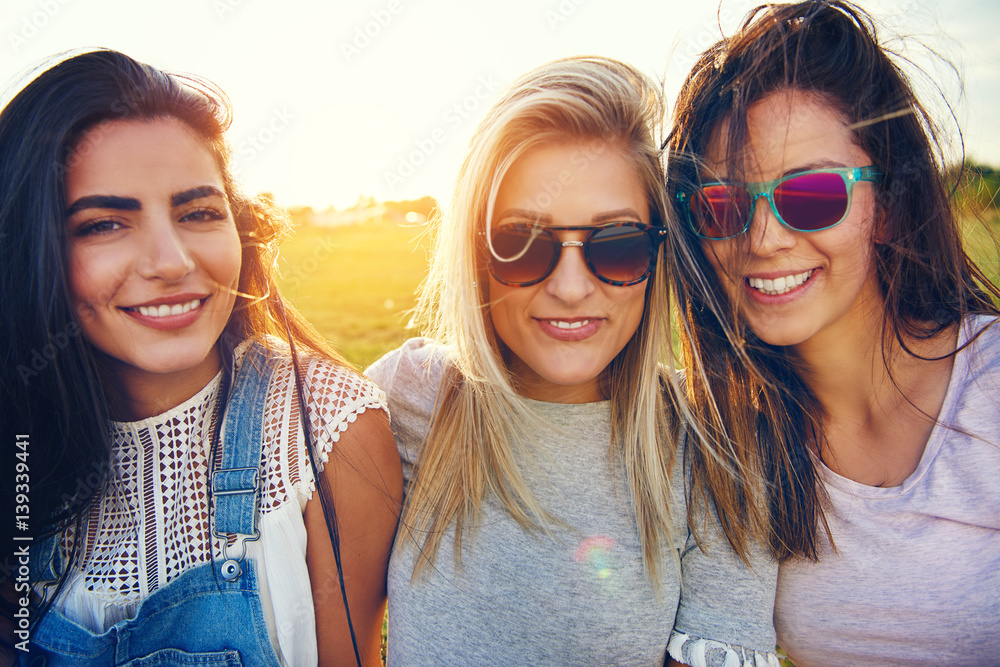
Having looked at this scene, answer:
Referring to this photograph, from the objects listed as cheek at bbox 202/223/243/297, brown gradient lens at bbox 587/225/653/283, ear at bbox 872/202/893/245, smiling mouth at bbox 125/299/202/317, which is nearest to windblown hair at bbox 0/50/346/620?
smiling mouth at bbox 125/299/202/317

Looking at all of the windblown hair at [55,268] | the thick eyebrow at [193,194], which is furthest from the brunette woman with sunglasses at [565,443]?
the windblown hair at [55,268]

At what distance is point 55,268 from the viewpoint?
1737 millimetres

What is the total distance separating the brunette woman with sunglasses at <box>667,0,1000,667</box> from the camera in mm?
1930

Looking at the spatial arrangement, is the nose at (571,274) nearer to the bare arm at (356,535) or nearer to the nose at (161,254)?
the bare arm at (356,535)

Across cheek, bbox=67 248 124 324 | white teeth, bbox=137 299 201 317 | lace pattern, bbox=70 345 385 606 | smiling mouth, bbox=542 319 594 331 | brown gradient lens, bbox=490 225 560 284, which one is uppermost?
brown gradient lens, bbox=490 225 560 284

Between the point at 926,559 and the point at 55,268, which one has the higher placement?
the point at 55,268

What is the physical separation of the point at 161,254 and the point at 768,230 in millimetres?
2044

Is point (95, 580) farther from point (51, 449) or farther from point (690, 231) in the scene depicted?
point (690, 231)

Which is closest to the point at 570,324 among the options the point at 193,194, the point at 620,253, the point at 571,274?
the point at 571,274

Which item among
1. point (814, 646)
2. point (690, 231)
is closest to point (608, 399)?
point (690, 231)

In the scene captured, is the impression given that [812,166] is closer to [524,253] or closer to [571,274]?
[571,274]

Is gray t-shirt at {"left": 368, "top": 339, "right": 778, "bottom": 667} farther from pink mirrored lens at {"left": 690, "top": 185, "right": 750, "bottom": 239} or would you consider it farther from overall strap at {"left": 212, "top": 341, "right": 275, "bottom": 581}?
pink mirrored lens at {"left": 690, "top": 185, "right": 750, "bottom": 239}

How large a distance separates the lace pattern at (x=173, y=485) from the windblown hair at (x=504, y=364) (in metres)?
0.43

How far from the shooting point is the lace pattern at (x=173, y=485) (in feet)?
6.28
